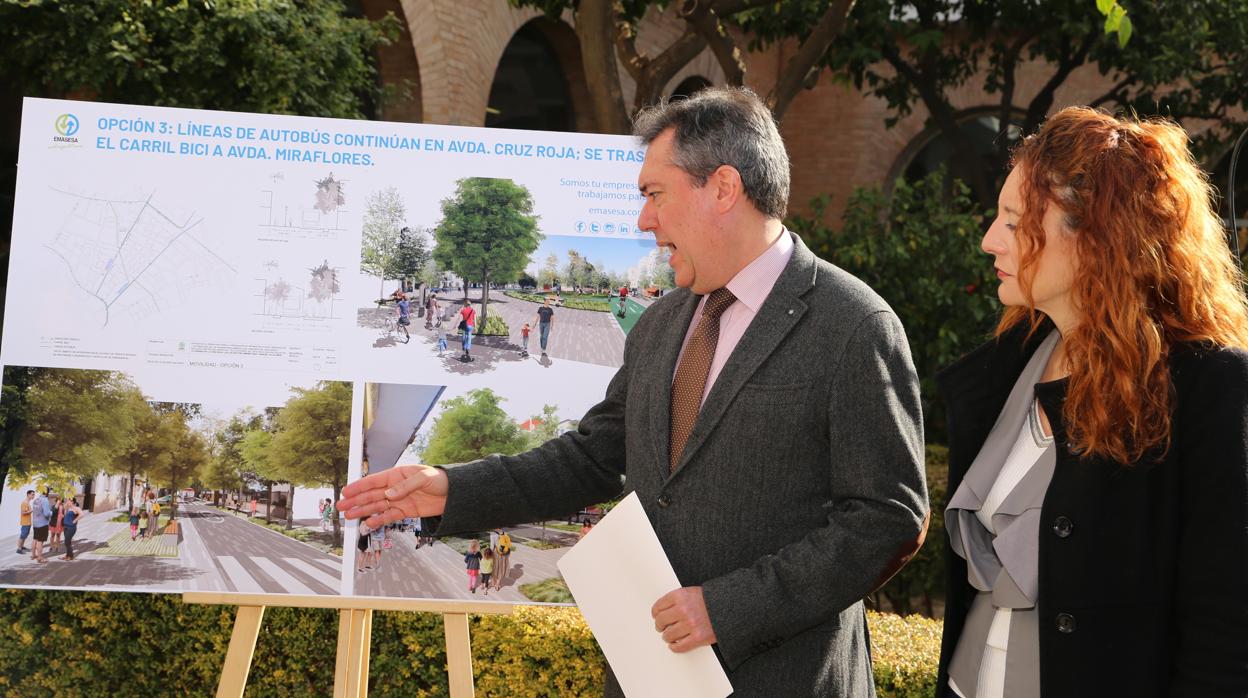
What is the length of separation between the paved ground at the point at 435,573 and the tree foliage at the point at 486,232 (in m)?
0.68

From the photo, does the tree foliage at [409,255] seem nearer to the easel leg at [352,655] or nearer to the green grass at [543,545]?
the green grass at [543,545]

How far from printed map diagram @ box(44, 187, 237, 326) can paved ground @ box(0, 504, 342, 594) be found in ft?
2.04

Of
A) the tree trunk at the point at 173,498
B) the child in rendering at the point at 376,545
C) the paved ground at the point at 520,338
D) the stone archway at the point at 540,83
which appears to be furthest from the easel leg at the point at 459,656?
the stone archway at the point at 540,83

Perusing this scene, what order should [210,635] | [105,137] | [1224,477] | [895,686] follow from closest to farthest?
[1224,477] → [105,137] → [895,686] → [210,635]

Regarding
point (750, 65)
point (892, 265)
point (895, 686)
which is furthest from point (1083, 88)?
point (895, 686)

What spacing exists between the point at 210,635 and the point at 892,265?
4.54 meters

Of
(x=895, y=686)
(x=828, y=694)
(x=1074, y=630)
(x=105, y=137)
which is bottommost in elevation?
(x=895, y=686)

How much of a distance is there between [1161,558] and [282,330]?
2.38 m

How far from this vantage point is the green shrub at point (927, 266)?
23.0 ft

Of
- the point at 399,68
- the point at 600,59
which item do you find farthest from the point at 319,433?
the point at 399,68

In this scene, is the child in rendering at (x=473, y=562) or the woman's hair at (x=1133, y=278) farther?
the child in rendering at (x=473, y=562)

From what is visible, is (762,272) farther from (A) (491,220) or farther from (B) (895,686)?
(B) (895,686)

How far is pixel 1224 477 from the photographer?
1.77 meters

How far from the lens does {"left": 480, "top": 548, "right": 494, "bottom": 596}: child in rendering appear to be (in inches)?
131
